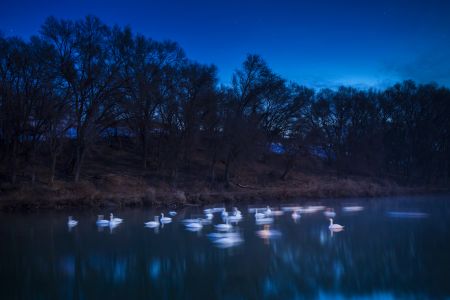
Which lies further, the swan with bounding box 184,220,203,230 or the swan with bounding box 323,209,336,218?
the swan with bounding box 323,209,336,218

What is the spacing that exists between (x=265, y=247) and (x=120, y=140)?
3366 cm

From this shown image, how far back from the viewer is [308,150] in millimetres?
44312

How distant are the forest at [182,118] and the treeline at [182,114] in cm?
11

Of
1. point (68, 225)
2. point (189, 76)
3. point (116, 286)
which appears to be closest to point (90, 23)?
point (189, 76)

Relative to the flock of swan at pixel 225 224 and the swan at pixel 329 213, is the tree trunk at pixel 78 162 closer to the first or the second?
the flock of swan at pixel 225 224

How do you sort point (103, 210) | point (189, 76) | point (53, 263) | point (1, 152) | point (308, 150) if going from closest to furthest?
point (53, 263) < point (103, 210) < point (1, 152) < point (189, 76) < point (308, 150)

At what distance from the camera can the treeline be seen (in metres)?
29.8

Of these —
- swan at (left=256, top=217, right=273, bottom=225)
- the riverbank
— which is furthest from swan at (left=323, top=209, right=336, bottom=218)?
the riverbank

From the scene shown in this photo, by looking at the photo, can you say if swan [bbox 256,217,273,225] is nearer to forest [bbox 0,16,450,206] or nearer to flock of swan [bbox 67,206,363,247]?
flock of swan [bbox 67,206,363,247]

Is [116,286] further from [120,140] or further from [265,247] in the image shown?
[120,140]

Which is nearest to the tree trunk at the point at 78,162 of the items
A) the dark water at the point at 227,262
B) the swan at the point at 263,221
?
the dark water at the point at 227,262

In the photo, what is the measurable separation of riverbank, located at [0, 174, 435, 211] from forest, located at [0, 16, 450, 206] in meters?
1.73

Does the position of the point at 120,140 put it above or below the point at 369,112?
below

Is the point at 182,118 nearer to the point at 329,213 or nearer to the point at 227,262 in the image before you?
the point at 329,213
